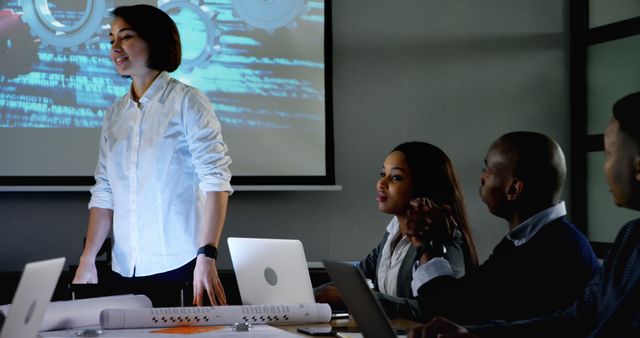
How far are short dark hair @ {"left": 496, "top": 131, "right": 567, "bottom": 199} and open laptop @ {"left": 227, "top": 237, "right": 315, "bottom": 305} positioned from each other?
0.60 meters

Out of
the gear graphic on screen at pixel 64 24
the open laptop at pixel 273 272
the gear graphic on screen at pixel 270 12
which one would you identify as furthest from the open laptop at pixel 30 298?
the gear graphic on screen at pixel 270 12

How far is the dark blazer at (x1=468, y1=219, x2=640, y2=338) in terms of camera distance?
1.55 meters

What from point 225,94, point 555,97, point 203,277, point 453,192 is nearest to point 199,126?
point 203,277

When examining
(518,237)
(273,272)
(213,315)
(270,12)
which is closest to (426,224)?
(518,237)

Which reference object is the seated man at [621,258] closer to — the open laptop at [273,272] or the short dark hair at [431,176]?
the open laptop at [273,272]

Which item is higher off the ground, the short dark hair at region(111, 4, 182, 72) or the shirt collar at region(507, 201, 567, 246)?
the short dark hair at region(111, 4, 182, 72)

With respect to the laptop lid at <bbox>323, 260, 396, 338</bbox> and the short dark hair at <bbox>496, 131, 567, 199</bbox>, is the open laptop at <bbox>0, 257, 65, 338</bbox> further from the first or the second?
the short dark hair at <bbox>496, 131, 567, 199</bbox>

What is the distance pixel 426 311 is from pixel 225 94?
272 cm

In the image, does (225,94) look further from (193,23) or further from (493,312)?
(493,312)

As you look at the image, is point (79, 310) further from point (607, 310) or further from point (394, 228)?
point (607, 310)

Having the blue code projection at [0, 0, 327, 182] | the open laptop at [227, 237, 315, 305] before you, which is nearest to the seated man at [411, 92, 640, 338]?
the open laptop at [227, 237, 315, 305]

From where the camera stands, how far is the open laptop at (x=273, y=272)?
92.4 inches

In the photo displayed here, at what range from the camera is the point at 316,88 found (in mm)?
4789

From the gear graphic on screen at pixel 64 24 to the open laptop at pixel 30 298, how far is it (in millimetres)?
3121
